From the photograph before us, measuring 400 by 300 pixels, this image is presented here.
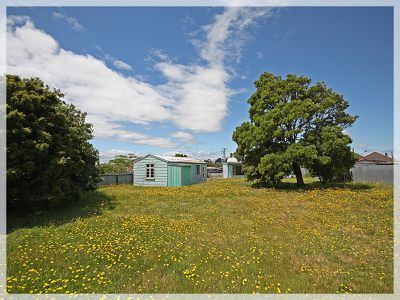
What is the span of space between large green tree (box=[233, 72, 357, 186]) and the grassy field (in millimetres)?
7770

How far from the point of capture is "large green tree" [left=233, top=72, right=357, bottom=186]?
60.6 ft

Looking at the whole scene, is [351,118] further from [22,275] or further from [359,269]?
[22,275]

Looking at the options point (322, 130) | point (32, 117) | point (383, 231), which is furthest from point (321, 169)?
point (32, 117)

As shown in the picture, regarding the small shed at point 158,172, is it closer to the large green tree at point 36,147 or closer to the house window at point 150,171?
the house window at point 150,171

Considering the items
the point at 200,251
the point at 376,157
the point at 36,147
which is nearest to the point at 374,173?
the point at 200,251

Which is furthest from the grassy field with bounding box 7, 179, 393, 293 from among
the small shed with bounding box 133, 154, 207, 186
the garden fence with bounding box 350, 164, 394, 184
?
the garden fence with bounding box 350, 164, 394, 184

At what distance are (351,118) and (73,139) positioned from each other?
811 inches

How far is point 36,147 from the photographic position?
8.55 metres

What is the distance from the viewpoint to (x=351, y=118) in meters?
19.5

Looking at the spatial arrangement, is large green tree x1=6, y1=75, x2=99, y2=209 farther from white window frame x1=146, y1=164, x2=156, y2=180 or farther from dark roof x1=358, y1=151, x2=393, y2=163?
dark roof x1=358, y1=151, x2=393, y2=163

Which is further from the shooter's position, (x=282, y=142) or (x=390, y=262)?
(x=282, y=142)

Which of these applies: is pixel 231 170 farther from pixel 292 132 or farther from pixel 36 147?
pixel 36 147

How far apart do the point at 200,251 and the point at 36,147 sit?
23.0 feet

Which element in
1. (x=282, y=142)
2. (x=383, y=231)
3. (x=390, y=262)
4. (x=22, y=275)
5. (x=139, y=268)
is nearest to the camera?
(x=22, y=275)
